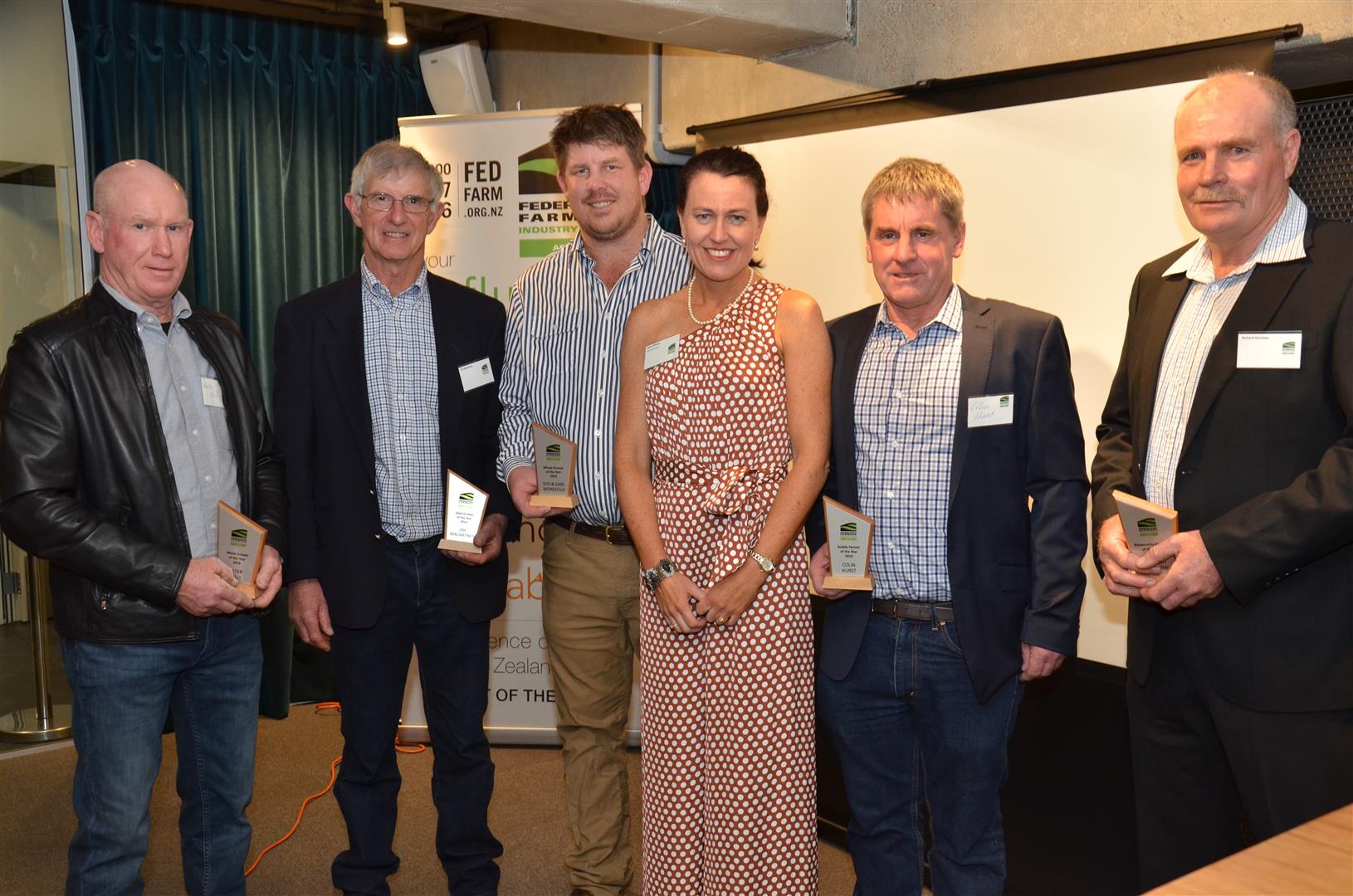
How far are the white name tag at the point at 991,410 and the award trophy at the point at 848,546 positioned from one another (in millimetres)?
305

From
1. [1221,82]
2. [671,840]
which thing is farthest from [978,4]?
[671,840]

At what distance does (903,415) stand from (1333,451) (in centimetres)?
80

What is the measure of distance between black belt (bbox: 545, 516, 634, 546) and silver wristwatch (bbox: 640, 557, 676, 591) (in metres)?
0.36

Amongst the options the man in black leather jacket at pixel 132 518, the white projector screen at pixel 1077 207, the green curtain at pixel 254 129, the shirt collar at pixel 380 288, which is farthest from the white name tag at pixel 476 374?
the green curtain at pixel 254 129

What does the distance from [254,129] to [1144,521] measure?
4.68 metres

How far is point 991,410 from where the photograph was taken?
2361 millimetres

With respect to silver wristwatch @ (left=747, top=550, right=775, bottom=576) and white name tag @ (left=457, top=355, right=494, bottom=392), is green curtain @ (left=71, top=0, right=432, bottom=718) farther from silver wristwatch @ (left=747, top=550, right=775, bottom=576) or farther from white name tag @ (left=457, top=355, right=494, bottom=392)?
silver wristwatch @ (left=747, top=550, right=775, bottom=576)

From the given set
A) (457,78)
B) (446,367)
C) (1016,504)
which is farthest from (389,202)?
(457,78)

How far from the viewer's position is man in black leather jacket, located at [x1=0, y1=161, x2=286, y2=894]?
94.2 inches

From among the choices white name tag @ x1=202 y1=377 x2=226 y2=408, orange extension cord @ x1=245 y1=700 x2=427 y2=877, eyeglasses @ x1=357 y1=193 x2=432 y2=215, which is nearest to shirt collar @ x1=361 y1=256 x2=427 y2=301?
eyeglasses @ x1=357 y1=193 x2=432 y2=215

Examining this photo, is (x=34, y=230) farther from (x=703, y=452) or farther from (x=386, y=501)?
(x=703, y=452)

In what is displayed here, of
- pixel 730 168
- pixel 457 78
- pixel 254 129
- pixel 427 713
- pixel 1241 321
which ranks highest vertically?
pixel 457 78

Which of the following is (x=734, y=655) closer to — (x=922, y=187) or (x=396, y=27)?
(x=922, y=187)

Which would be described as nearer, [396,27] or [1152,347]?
[1152,347]
